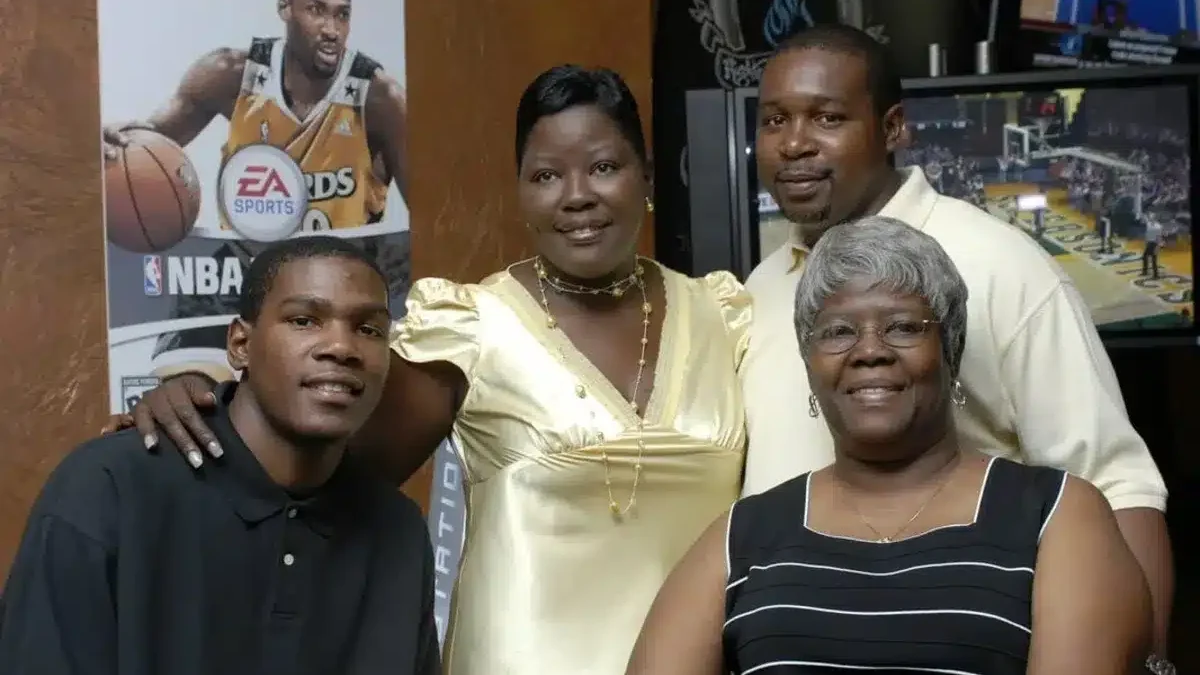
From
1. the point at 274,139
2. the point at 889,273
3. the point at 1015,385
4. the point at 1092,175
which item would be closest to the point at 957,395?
the point at 1015,385

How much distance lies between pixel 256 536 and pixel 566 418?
18.6 inches

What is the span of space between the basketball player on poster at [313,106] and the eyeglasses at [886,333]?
1.55 m

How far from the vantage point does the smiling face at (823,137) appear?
1955 millimetres

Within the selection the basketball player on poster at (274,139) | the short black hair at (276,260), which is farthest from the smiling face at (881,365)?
the basketball player on poster at (274,139)

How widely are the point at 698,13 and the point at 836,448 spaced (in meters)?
2.16

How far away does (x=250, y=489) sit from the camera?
64.7 inches

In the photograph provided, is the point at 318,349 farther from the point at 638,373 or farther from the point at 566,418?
the point at 638,373

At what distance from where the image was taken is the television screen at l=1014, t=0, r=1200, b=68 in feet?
11.5

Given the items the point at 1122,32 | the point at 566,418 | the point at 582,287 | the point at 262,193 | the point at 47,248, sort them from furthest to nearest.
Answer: the point at 1122,32
the point at 262,193
the point at 47,248
the point at 582,287
the point at 566,418

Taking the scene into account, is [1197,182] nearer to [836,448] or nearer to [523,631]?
[836,448]

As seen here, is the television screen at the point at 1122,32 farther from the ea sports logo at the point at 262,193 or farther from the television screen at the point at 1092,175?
the ea sports logo at the point at 262,193

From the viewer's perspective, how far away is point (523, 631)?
6.22 ft

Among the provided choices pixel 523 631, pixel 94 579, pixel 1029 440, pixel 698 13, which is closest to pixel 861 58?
pixel 1029 440

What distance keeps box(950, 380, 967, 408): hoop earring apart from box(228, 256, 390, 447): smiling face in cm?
72
